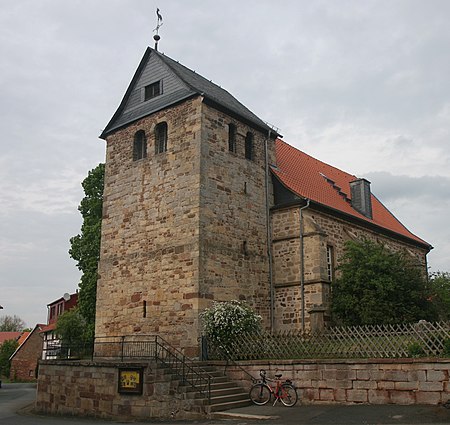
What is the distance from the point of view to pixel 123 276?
21.6 metres

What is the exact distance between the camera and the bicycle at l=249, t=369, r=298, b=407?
14570 millimetres

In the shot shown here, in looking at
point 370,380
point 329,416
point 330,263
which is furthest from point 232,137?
point 329,416

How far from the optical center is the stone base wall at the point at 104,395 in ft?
46.8

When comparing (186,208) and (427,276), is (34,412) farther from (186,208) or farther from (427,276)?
(427,276)

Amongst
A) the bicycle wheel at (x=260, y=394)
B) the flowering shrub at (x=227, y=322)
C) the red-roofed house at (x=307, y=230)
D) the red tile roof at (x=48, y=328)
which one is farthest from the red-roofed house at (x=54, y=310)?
the bicycle wheel at (x=260, y=394)

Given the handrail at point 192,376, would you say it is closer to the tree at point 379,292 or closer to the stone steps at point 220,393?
the stone steps at point 220,393

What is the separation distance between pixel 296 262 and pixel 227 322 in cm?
493

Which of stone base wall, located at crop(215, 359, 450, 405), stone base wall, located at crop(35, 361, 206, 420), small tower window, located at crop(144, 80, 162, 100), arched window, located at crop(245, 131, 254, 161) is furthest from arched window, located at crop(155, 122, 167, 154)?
stone base wall, located at crop(215, 359, 450, 405)

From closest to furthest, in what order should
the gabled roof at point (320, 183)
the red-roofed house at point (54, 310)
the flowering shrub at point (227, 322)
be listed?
the flowering shrub at point (227, 322), the gabled roof at point (320, 183), the red-roofed house at point (54, 310)

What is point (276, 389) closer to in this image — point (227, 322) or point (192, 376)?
point (192, 376)

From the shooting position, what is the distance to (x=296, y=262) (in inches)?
832

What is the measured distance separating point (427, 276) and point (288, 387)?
12182mm

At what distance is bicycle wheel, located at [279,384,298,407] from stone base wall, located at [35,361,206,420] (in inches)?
88.0

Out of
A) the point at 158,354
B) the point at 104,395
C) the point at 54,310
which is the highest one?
the point at 54,310
